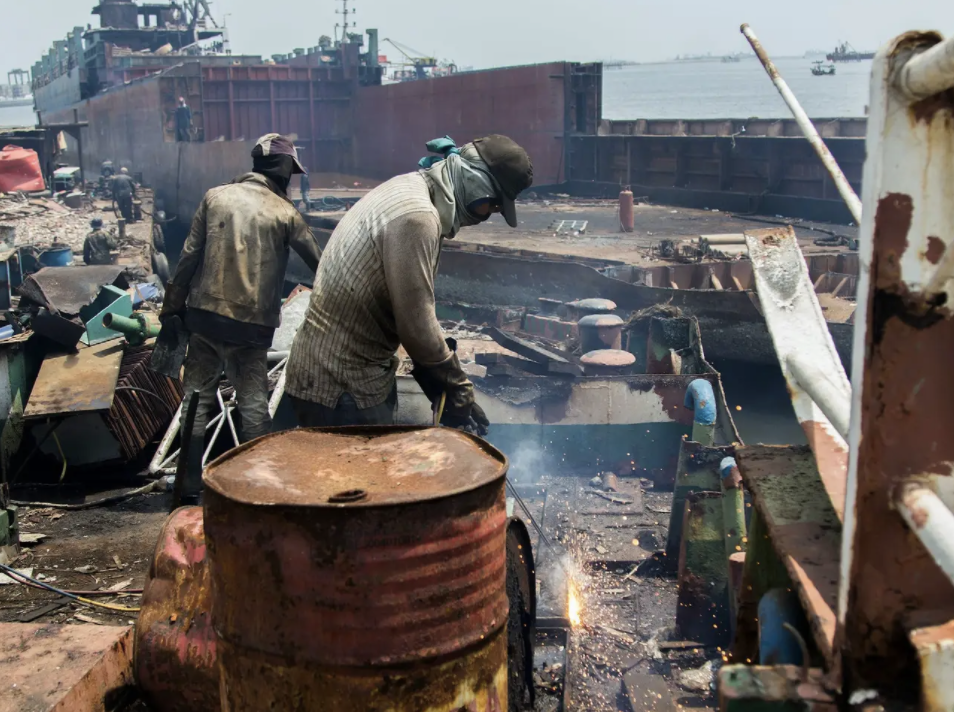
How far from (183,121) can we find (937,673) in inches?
1111

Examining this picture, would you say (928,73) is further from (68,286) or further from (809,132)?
(68,286)

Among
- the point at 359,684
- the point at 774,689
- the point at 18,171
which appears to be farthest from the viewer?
the point at 18,171

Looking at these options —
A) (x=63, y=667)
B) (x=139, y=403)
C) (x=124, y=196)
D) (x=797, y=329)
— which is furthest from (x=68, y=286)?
(x=124, y=196)

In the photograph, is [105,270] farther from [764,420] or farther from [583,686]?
[764,420]

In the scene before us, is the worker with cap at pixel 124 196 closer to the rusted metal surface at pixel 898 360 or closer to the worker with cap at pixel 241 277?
the worker with cap at pixel 241 277

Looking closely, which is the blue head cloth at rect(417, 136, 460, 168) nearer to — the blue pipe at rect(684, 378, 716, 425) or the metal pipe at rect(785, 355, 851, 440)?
the metal pipe at rect(785, 355, 851, 440)

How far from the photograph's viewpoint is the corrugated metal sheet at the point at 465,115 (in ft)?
78.5

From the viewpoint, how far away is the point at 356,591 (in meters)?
2.09

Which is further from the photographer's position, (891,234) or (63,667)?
(63,667)

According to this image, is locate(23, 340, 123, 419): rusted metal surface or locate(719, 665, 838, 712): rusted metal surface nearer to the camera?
locate(719, 665, 838, 712): rusted metal surface

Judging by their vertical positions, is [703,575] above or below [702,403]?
below

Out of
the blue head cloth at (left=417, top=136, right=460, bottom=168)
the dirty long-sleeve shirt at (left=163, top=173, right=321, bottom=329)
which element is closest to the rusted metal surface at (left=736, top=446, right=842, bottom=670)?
the blue head cloth at (left=417, top=136, right=460, bottom=168)

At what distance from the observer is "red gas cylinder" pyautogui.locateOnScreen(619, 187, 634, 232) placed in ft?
54.9

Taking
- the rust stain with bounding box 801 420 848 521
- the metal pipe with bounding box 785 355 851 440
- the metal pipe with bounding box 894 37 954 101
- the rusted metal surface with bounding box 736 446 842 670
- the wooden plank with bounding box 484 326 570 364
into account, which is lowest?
the wooden plank with bounding box 484 326 570 364
